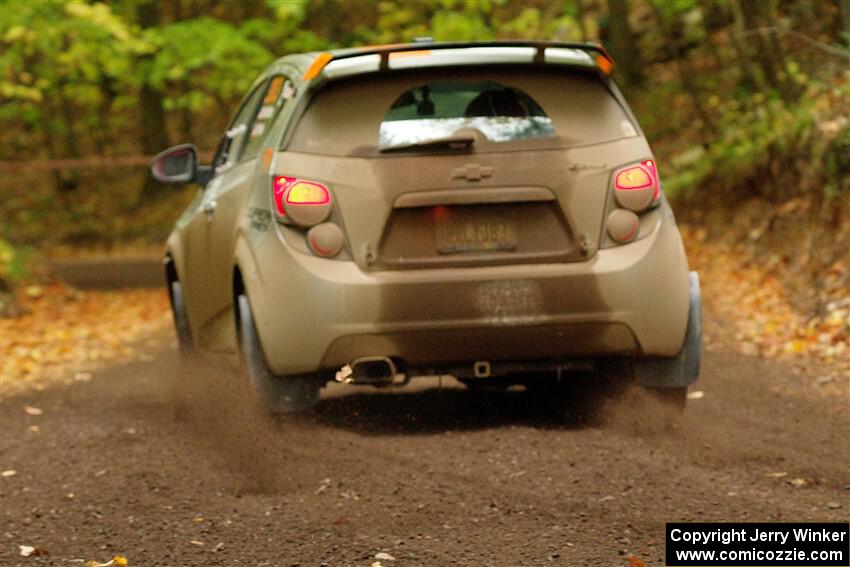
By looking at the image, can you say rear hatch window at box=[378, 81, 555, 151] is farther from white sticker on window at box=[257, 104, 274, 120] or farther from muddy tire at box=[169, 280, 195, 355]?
muddy tire at box=[169, 280, 195, 355]

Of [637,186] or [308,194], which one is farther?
[637,186]

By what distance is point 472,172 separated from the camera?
687cm

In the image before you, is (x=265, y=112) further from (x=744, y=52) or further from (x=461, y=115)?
(x=744, y=52)

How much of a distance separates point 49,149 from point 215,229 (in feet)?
91.3

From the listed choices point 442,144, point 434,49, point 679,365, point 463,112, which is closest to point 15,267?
point 434,49

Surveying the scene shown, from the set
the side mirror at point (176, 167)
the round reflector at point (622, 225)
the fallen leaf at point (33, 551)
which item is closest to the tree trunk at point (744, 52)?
the side mirror at point (176, 167)

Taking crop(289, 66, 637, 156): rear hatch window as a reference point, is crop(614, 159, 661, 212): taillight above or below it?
below

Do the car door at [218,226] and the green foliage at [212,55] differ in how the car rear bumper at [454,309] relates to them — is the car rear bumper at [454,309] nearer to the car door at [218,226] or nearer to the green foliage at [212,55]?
the car door at [218,226]

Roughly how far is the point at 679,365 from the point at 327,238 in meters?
1.82

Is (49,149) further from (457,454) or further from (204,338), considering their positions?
(457,454)

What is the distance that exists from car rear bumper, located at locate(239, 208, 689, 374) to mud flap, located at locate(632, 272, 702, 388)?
0.96 ft

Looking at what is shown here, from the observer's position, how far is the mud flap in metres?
7.25

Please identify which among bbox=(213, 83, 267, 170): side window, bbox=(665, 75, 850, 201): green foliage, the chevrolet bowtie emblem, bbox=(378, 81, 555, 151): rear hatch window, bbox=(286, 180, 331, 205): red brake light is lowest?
bbox=(665, 75, 850, 201): green foliage

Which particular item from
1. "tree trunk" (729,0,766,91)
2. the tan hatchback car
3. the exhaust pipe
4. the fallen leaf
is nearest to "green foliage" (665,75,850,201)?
"tree trunk" (729,0,766,91)
